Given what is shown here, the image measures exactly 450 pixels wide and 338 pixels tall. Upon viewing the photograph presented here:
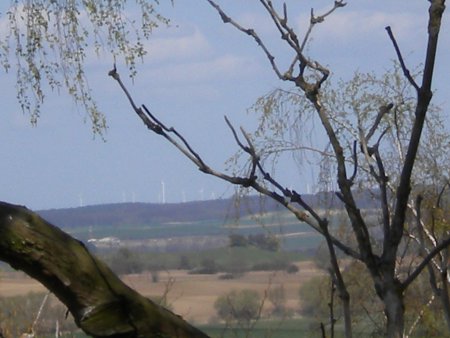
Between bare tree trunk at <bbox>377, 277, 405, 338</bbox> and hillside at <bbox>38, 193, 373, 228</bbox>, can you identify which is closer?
bare tree trunk at <bbox>377, 277, 405, 338</bbox>

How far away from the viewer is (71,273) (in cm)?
298

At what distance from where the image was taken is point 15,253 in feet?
9.82

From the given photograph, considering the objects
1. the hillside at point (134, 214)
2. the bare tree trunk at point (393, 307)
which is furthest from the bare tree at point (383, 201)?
the hillside at point (134, 214)

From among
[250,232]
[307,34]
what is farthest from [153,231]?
[307,34]

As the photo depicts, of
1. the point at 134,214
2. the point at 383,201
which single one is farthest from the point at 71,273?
the point at 134,214

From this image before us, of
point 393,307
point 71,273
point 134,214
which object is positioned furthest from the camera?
point 134,214

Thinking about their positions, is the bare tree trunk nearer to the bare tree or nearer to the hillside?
the bare tree

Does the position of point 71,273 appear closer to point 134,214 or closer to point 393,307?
point 393,307

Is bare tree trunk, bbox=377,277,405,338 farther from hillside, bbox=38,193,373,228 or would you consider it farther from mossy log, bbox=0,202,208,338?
hillside, bbox=38,193,373,228

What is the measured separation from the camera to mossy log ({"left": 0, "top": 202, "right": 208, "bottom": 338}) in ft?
9.77

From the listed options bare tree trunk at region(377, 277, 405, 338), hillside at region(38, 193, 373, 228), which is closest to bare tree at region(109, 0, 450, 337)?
bare tree trunk at region(377, 277, 405, 338)

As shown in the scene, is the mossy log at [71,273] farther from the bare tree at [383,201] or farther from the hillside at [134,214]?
the hillside at [134,214]

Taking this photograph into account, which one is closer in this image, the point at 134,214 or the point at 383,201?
the point at 383,201

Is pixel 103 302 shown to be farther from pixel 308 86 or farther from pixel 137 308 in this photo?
pixel 308 86
